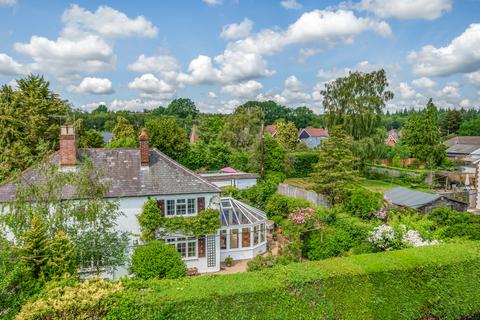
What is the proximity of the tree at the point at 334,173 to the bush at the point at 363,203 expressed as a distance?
6.87 ft

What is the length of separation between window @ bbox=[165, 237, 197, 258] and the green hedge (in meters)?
8.40

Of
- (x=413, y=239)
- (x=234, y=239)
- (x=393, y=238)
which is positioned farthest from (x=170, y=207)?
(x=413, y=239)

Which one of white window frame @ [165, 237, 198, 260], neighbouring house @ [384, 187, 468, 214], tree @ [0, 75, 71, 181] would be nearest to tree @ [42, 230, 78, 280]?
white window frame @ [165, 237, 198, 260]

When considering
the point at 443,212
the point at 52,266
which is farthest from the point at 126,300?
the point at 443,212

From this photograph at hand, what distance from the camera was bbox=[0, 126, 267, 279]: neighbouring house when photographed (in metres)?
18.7

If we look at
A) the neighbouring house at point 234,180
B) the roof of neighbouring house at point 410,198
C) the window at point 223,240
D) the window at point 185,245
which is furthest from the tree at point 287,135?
the window at point 185,245

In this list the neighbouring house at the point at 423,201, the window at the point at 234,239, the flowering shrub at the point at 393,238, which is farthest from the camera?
the neighbouring house at the point at 423,201

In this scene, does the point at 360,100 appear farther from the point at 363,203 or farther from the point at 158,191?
the point at 158,191

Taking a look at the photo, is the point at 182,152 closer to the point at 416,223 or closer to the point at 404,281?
the point at 416,223

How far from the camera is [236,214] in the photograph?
22.4 meters

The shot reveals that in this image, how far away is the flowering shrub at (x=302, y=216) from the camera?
2160cm

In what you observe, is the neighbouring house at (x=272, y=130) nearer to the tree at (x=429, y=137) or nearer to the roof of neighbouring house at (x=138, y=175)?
the tree at (x=429, y=137)

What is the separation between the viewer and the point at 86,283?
10312mm

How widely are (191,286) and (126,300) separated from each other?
6.48ft
